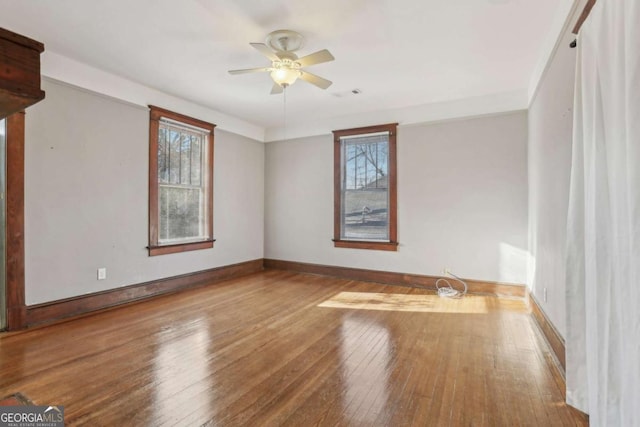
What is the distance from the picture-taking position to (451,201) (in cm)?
456

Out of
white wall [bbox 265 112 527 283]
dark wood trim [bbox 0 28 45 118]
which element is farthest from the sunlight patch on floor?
dark wood trim [bbox 0 28 45 118]

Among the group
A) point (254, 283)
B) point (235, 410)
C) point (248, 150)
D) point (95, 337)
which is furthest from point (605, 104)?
point (248, 150)

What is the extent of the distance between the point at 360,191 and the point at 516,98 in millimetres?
2465

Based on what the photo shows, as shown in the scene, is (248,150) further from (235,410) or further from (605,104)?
(605,104)

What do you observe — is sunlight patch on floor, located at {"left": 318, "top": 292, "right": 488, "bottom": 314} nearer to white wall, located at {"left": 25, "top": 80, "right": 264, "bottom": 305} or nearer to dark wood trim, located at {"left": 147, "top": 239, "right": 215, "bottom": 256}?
dark wood trim, located at {"left": 147, "top": 239, "right": 215, "bottom": 256}

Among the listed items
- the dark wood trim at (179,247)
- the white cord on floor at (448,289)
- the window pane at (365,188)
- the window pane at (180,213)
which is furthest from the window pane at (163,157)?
the white cord on floor at (448,289)

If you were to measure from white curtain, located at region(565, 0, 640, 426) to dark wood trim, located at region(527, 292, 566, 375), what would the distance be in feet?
2.08

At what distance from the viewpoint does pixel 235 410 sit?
1855mm

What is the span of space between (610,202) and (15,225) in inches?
174

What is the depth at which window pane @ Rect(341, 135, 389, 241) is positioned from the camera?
510 centimetres

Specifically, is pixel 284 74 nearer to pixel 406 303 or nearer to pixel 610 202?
pixel 610 202

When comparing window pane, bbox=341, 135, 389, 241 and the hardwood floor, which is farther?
window pane, bbox=341, 135, 389, 241

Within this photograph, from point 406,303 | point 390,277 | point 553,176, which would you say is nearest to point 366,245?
point 390,277
